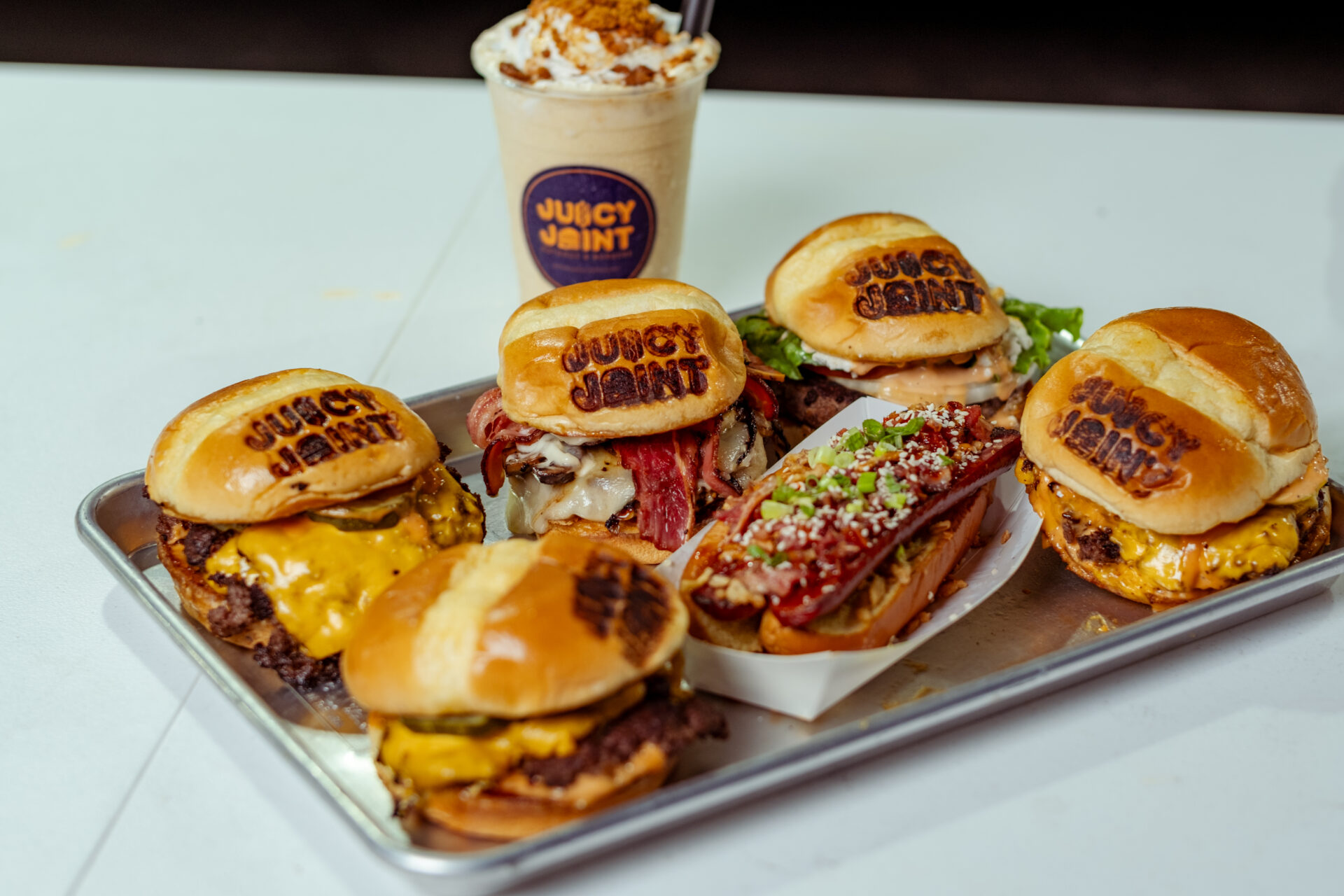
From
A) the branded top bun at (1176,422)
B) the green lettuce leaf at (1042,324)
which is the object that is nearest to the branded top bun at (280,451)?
the branded top bun at (1176,422)

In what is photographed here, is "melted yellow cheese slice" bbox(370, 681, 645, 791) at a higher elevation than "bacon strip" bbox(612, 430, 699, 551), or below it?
higher

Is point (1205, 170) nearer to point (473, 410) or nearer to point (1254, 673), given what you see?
point (1254, 673)

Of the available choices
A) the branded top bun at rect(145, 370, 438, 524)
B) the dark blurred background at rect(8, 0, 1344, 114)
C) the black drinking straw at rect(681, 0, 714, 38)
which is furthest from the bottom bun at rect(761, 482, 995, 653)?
the dark blurred background at rect(8, 0, 1344, 114)

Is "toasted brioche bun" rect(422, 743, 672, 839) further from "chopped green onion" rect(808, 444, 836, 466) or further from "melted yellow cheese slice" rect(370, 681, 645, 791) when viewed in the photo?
"chopped green onion" rect(808, 444, 836, 466)

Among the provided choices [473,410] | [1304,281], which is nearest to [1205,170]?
[1304,281]

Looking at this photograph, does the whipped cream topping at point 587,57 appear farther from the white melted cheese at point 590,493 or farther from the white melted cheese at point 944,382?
the white melted cheese at point 590,493
